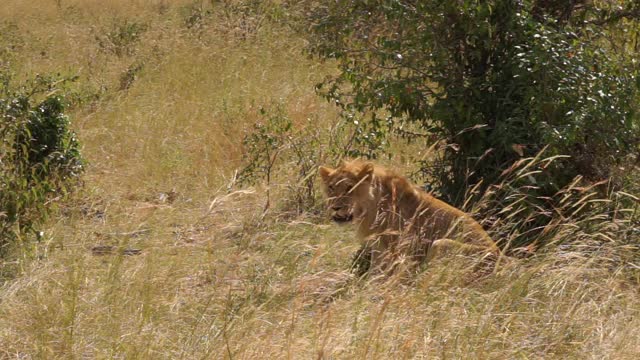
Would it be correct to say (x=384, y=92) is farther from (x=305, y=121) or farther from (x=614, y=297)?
(x=305, y=121)

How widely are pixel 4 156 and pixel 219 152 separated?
2938 mm

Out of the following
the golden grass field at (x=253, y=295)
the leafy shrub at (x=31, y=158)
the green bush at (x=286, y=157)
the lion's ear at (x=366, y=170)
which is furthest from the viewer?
→ the green bush at (x=286, y=157)

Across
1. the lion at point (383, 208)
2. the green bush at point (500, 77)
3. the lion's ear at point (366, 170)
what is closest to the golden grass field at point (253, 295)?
the lion at point (383, 208)

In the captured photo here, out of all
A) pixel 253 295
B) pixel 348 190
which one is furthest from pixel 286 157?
pixel 253 295

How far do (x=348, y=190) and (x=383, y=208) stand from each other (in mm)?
237

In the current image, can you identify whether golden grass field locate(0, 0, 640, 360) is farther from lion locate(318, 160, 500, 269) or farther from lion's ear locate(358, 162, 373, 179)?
lion's ear locate(358, 162, 373, 179)

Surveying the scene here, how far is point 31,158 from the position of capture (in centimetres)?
677

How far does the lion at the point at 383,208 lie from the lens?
207 inches

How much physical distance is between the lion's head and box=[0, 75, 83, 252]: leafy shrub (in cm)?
173

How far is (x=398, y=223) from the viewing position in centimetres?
554

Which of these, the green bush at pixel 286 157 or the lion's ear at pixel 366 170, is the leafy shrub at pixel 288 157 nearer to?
the green bush at pixel 286 157

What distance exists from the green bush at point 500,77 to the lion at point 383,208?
1.73ft

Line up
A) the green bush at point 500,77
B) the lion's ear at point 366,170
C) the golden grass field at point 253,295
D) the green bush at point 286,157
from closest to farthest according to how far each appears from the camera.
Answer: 1. the golden grass field at point 253,295
2. the lion's ear at point 366,170
3. the green bush at point 500,77
4. the green bush at point 286,157

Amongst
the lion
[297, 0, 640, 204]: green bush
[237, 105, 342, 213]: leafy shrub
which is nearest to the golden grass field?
[237, 105, 342, 213]: leafy shrub
